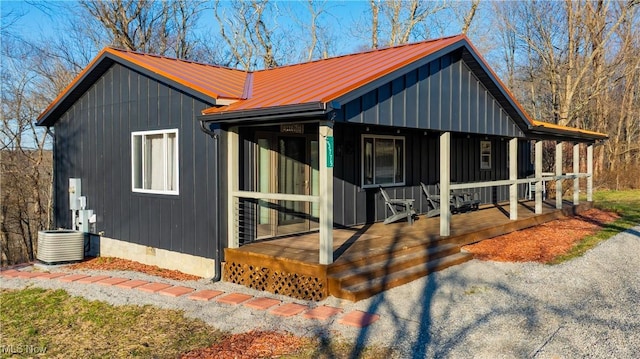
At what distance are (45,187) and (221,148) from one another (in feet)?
48.2

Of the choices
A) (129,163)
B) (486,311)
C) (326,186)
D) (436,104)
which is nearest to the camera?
(486,311)

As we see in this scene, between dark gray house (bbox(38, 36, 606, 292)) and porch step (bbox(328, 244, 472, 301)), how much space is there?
32 centimetres

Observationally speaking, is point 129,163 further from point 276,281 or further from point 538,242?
point 538,242

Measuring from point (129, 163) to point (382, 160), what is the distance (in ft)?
16.0

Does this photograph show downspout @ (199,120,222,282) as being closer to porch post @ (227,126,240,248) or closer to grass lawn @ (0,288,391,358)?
porch post @ (227,126,240,248)

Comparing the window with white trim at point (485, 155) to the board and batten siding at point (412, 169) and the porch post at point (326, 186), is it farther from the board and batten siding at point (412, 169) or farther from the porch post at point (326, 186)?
the porch post at point (326, 186)

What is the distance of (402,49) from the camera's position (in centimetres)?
866

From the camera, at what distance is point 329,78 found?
7.09 m

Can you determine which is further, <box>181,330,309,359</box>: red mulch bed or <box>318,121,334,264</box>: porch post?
<box>318,121,334,264</box>: porch post

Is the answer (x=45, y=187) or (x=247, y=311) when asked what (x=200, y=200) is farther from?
(x=45, y=187)

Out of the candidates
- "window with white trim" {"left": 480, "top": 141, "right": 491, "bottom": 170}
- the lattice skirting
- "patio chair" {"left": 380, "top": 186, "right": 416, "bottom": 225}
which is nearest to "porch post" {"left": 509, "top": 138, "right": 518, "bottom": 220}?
"patio chair" {"left": 380, "top": 186, "right": 416, "bottom": 225}

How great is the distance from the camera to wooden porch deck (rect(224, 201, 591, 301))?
5.81 meters

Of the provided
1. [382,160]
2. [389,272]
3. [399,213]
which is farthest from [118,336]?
[382,160]

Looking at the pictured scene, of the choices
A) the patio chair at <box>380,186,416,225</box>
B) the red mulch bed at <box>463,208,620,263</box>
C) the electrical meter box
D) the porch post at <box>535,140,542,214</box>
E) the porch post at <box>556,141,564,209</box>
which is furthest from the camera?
the porch post at <box>556,141,564,209</box>
